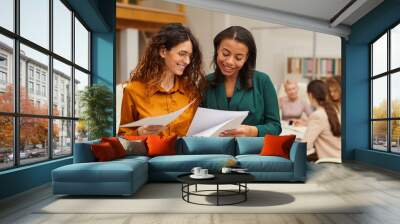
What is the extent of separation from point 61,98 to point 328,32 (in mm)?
5717

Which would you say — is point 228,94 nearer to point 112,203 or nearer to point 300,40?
point 300,40

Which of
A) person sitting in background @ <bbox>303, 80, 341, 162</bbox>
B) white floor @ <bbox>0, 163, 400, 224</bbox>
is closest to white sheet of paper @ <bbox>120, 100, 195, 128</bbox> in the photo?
white floor @ <bbox>0, 163, 400, 224</bbox>

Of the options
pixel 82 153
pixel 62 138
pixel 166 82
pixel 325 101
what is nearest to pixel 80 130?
pixel 62 138

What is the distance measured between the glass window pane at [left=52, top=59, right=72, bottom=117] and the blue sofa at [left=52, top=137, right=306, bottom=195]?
1179mm

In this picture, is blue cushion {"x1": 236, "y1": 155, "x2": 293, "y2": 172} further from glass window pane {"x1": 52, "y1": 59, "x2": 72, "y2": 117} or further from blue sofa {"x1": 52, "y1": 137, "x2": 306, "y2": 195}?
glass window pane {"x1": 52, "y1": 59, "x2": 72, "y2": 117}

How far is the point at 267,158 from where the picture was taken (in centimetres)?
620

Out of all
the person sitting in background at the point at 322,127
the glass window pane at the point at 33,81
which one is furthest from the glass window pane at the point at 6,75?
the person sitting in background at the point at 322,127

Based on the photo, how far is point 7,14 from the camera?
495 cm

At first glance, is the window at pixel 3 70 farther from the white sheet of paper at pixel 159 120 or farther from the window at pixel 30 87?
the white sheet of paper at pixel 159 120

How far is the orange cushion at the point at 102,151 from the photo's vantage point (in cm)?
565

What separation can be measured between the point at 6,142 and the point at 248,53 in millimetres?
4818

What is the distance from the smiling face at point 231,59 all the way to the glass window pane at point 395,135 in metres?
3.14

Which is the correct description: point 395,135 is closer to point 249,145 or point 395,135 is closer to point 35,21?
point 249,145

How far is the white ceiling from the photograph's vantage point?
8.02 meters
